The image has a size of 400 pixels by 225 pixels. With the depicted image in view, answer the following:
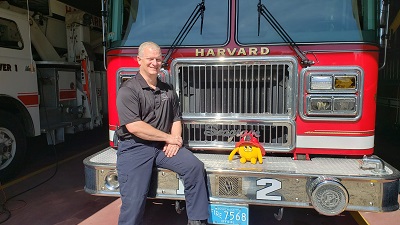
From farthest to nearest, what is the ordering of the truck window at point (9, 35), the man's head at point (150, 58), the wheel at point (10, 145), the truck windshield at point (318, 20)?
the truck window at point (9, 35), the wheel at point (10, 145), the truck windshield at point (318, 20), the man's head at point (150, 58)

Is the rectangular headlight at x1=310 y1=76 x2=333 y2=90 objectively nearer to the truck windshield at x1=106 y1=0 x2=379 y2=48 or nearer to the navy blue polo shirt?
the truck windshield at x1=106 y1=0 x2=379 y2=48

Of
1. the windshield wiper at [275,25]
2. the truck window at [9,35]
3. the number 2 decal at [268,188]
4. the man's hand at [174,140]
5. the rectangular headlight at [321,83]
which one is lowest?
the number 2 decal at [268,188]

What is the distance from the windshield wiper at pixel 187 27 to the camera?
3.13 meters

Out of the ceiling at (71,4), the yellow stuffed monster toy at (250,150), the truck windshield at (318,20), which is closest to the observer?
the yellow stuffed monster toy at (250,150)

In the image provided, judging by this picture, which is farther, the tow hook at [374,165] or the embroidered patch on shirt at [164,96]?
the embroidered patch on shirt at [164,96]

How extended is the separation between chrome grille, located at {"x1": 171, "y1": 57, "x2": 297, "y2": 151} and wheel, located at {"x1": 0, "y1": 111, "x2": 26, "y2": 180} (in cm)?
306

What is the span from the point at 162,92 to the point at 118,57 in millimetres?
729

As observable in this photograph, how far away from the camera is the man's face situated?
2.72 meters

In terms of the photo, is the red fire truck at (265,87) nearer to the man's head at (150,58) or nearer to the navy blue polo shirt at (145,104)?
the navy blue polo shirt at (145,104)

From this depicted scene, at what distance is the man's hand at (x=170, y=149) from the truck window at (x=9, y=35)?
3.70 m

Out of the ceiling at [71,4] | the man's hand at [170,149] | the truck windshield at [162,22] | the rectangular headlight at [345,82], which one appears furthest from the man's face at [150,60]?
the ceiling at [71,4]

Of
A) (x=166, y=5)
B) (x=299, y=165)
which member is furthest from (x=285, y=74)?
(x=166, y=5)

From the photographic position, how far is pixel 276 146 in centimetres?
302

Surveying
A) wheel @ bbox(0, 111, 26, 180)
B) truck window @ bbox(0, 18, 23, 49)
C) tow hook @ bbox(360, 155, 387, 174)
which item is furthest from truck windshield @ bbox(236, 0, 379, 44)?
truck window @ bbox(0, 18, 23, 49)
